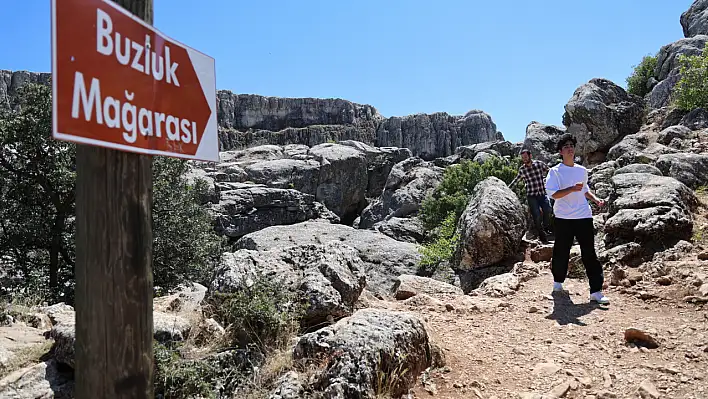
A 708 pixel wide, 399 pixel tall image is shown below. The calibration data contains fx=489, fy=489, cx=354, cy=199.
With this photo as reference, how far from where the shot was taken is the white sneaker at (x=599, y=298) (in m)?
5.84

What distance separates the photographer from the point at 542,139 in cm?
1898

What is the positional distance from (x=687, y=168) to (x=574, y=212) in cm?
610

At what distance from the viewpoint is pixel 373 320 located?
4121 millimetres

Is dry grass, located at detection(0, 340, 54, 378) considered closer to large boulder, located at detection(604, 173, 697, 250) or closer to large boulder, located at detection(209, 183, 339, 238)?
large boulder, located at detection(604, 173, 697, 250)

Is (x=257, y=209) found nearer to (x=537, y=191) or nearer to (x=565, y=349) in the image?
(x=537, y=191)

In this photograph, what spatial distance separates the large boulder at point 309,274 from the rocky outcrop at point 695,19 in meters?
A: 30.3

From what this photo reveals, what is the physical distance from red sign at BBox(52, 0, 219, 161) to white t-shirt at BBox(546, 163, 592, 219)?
491cm

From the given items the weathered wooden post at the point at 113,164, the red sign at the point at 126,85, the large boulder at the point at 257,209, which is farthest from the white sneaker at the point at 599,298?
the large boulder at the point at 257,209

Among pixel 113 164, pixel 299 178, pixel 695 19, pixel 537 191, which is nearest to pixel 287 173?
pixel 299 178

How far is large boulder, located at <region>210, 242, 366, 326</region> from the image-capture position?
15.8ft

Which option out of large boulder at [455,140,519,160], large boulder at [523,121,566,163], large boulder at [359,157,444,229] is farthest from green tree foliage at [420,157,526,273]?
large boulder at [455,140,519,160]

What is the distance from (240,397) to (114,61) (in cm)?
271

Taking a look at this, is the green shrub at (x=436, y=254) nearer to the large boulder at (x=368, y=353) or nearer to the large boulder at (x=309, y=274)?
the large boulder at (x=309, y=274)

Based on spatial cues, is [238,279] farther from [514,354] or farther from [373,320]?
[514,354]
